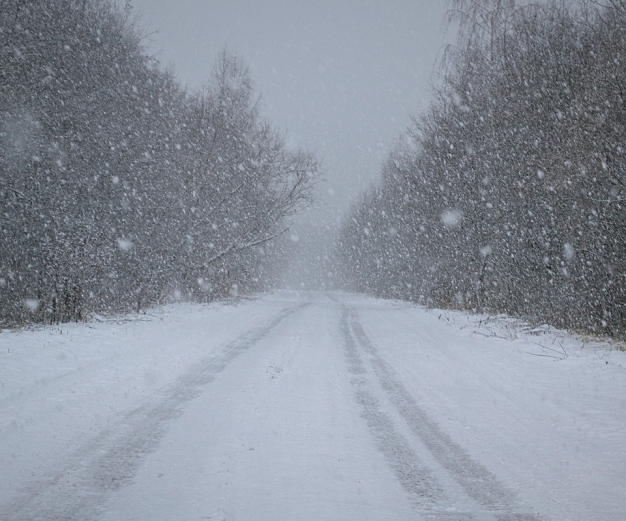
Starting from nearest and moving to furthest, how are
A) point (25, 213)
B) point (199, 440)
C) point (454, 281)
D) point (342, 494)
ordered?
point (342, 494)
point (199, 440)
point (25, 213)
point (454, 281)

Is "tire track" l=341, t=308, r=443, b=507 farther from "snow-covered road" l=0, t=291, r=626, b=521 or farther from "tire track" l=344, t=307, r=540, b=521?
"tire track" l=344, t=307, r=540, b=521

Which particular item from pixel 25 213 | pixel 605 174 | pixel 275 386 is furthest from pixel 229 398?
pixel 605 174

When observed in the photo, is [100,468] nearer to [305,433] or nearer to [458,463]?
[305,433]

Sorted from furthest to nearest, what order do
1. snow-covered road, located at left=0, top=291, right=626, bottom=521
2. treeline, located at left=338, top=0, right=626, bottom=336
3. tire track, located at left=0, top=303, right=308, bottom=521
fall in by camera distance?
treeline, located at left=338, top=0, right=626, bottom=336 → snow-covered road, located at left=0, top=291, right=626, bottom=521 → tire track, located at left=0, top=303, right=308, bottom=521

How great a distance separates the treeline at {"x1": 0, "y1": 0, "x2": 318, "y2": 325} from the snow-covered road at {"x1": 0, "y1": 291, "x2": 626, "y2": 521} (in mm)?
3147

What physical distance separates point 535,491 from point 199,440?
286cm

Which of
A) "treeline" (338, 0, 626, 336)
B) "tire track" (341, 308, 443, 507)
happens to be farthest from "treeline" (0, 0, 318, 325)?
"tire track" (341, 308, 443, 507)

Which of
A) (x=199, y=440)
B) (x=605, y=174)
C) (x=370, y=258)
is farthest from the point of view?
(x=370, y=258)

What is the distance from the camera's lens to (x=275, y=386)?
6.28 metres

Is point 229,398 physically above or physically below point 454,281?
below

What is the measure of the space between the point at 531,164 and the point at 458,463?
10.6m

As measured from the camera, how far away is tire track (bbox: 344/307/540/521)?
3.16m

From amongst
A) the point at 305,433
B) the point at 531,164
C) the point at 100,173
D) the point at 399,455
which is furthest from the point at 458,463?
the point at 100,173

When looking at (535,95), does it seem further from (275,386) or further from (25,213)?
(25,213)
